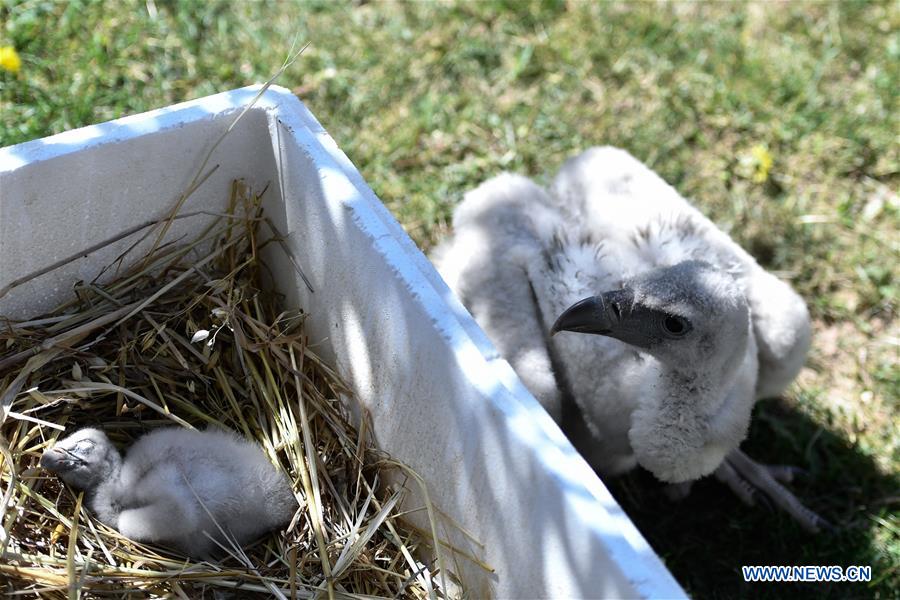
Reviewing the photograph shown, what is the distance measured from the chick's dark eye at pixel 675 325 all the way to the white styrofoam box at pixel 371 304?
64 centimetres

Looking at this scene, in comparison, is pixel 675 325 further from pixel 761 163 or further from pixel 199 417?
pixel 761 163

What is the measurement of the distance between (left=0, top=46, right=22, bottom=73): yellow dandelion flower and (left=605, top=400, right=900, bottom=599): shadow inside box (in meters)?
2.91

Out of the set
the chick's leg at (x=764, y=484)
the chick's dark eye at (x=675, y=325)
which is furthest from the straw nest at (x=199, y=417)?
the chick's leg at (x=764, y=484)

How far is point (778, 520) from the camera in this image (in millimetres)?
3182

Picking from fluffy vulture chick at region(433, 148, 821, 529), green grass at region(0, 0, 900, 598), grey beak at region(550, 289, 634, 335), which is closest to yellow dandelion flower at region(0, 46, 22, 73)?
green grass at region(0, 0, 900, 598)

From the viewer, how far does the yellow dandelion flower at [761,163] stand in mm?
4145

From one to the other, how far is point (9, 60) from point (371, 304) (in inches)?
92.3

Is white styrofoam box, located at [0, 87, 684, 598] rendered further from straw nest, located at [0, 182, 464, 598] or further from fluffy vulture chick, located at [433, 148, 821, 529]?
fluffy vulture chick, located at [433, 148, 821, 529]

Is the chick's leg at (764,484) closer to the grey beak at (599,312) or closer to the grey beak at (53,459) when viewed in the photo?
the grey beak at (599,312)

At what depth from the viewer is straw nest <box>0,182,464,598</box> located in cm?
222

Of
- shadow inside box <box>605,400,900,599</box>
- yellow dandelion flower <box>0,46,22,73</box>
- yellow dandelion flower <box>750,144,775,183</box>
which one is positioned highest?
yellow dandelion flower <box>0,46,22,73</box>

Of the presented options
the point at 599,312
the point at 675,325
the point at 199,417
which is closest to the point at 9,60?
the point at 199,417

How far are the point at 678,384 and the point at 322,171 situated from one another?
3.83 feet

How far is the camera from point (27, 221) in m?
2.46
